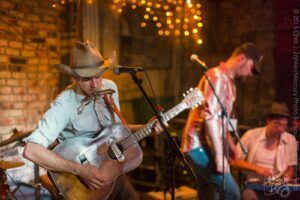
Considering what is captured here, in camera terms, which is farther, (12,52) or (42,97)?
(42,97)

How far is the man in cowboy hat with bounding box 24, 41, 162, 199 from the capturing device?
3.16 meters

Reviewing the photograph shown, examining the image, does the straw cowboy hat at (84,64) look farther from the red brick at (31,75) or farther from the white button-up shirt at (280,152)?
the white button-up shirt at (280,152)

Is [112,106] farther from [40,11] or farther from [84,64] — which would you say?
[40,11]

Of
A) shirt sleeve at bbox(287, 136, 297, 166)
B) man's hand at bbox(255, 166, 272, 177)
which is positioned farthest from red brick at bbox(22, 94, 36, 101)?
shirt sleeve at bbox(287, 136, 297, 166)

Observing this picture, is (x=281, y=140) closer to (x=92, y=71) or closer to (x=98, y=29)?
(x=92, y=71)

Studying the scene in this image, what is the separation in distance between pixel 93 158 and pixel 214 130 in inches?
50.2

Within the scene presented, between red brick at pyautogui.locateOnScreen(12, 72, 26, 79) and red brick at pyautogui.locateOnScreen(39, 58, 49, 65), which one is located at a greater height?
red brick at pyautogui.locateOnScreen(39, 58, 49, 65)

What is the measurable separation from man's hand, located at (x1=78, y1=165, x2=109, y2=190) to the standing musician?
1208 mm

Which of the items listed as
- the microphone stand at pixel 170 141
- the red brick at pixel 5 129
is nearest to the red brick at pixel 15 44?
the red brick at pixel 5 129

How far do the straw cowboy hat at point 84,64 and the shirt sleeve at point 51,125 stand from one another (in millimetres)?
263

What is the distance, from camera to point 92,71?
3.30 meters

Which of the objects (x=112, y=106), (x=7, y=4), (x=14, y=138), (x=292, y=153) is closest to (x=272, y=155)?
(x=292, y=153)

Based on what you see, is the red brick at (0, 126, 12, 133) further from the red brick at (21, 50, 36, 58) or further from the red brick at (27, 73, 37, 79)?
the red brick at (21, 50, 36, 58)

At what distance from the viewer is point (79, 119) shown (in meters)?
3.44
